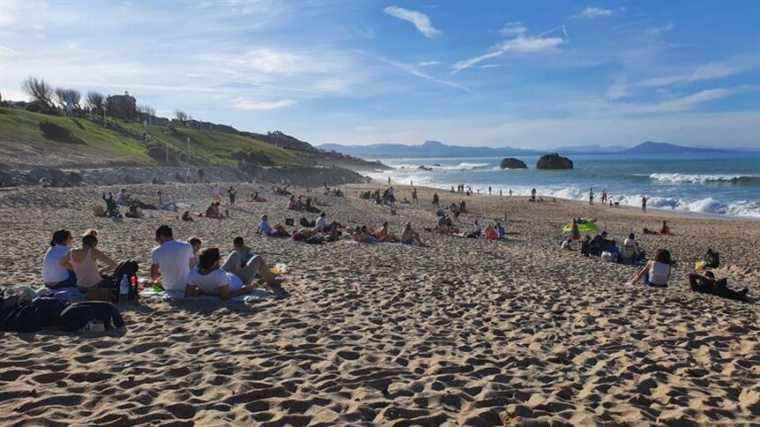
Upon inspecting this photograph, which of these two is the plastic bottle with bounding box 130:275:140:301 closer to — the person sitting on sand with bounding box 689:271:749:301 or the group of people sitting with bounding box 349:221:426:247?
the group of people sitting with bounding box 349:221:426:247

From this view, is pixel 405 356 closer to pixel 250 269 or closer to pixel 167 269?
pixel 250 269

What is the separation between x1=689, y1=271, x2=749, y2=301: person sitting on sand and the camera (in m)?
9.35

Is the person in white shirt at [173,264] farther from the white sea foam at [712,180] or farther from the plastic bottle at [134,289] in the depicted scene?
the white sea foam at [712,180]

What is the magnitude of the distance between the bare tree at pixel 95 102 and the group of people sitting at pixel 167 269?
83158mm

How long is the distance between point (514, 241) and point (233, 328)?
48.9ft

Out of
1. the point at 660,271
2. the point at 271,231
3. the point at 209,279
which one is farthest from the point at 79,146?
the point at 660,271

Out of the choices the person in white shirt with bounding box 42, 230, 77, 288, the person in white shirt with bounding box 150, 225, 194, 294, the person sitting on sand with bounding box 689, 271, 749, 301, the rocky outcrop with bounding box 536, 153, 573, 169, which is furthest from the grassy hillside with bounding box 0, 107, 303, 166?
the rocky outcrop with bounding box 536, 153, 573, 169

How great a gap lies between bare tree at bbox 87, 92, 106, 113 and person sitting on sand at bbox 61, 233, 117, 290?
8345 cm

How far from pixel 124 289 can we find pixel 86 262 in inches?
23.2

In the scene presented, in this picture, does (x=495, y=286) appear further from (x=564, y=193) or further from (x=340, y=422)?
(x=564, y=193)

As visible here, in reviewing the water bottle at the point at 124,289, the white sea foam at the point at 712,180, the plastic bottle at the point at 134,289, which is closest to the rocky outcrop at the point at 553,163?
the white sea foam at the point at 712,180

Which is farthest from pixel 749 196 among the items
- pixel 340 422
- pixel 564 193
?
pixel 340 422

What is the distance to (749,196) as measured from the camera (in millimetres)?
41906

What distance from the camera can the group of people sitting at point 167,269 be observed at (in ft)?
23.1
